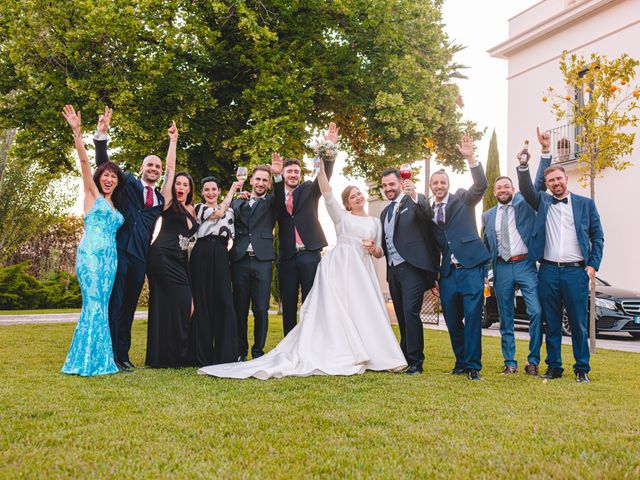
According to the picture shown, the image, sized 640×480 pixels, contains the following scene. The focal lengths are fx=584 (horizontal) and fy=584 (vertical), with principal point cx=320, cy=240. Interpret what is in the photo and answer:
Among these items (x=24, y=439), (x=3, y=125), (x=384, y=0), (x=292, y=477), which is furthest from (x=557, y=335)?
(x=3, y=125)

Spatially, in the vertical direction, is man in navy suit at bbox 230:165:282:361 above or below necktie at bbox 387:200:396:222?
below

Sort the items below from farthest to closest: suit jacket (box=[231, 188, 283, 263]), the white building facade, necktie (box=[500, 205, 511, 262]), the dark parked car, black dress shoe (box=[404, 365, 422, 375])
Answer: the white building facade → the dark parked car → suit jacket (box=[231, 188, 283, 263]) → necktie (box=[500, 205, 511, 262]) → black dress shoe (box=[404, 365, 422, 375])

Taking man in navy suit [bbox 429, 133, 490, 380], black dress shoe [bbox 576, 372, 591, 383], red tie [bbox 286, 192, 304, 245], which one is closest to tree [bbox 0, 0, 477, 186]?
red tie [bbox 286, 192, 304, 245]

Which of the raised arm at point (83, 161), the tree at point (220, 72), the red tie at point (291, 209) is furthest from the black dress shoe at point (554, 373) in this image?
the tree at point (220, 72)

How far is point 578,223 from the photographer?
6043 mm

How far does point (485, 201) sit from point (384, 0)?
9395 millimetres

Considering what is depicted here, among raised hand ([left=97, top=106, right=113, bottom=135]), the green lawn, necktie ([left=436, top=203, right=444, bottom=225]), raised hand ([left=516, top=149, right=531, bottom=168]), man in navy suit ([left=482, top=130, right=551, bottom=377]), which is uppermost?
raised hand ([left=97, top=106, right=113, bottom=135])

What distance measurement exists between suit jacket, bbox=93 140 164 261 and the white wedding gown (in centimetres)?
151

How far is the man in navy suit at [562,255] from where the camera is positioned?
5.95m

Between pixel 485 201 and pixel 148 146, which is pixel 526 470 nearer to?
pixel 148 146

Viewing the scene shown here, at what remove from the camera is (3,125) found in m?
A: 12.9

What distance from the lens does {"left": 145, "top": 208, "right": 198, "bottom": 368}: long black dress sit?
6.31 meters

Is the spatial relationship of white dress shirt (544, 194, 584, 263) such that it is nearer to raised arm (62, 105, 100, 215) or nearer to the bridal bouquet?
the bridal bouquet

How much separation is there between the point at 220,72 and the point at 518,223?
29.1 feet
